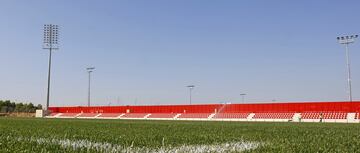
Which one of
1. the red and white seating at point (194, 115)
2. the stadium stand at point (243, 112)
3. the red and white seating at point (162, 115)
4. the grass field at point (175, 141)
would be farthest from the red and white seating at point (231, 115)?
the grass field at point (175, 141)

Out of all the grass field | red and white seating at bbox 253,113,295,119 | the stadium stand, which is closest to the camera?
the grass field

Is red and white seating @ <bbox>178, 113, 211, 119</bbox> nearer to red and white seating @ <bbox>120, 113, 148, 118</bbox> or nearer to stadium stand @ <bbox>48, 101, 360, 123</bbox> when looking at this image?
stadium stand @ <bbox>48, 101, 360, 123</bbox>

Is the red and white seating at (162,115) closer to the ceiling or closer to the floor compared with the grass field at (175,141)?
closer to the ceiling

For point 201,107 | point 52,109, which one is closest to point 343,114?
point 201,107

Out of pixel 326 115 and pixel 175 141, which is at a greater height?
pixel 326 115

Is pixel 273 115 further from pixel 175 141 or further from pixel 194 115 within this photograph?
pixel 175 141

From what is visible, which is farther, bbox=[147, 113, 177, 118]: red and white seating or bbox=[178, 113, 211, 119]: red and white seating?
bbox=[147, 113, 177, 118]: red and white seating

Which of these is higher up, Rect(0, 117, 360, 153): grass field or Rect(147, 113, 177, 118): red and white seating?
Rect(147, 113, 177, 118): red and white seating

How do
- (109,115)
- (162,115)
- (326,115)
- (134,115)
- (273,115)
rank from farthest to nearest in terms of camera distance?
(109,115), (134,115), (162,115), (273,115), (326,115)

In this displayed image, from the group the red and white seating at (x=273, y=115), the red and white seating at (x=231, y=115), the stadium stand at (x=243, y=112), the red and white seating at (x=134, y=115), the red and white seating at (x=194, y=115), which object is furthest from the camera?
the red and white seating at (x=134, y=115)

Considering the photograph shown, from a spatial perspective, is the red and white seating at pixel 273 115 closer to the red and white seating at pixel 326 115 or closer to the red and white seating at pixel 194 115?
the red and white seating at pixel 326 115

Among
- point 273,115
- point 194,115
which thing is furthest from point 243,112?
point 194,115

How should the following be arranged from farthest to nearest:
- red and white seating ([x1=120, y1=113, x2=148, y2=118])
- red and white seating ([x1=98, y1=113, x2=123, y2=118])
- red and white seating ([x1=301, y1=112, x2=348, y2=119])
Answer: red and white seating ([x1=98, y1=113, x2=123, y2=118])
red and white seating ([x1=120, y1=113, x2=148, y2=118])
red and white seating ([x1=301, y1=112, x2=348, y2=119])

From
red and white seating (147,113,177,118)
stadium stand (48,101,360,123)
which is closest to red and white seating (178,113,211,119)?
stadium stand (48,101,360,123)
